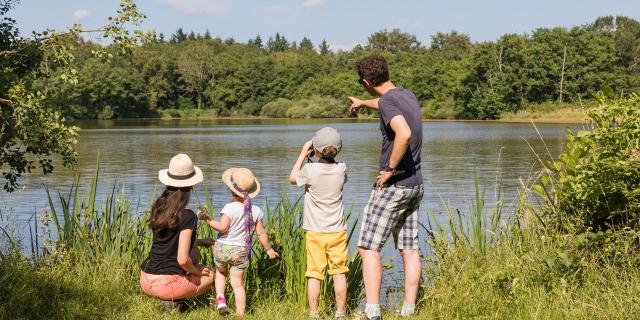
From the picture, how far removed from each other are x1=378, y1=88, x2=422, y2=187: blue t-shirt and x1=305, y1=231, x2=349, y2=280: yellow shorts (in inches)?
20.8

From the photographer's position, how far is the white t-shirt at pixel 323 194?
5.02 metres

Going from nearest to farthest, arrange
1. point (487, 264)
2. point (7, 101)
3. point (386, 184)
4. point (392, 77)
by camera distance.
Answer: point (386, 184) → point (487, 264) → point (7, 101) → point (392, 77)

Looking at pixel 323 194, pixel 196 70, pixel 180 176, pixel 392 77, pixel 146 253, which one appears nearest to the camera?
pixel 323 194

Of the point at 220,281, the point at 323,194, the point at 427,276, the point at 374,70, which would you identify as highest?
the point at 374,70

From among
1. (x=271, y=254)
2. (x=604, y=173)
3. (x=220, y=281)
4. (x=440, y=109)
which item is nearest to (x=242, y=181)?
(x=271, y=254)

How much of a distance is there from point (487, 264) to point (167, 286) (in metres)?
2.14

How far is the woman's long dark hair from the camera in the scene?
5.05 m

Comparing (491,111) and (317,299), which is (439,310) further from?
(491,111)

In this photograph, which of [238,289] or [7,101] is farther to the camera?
[7,101]

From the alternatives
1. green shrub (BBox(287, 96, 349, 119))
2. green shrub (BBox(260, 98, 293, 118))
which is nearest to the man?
green shrub (BBox(287, 96, 349, 119))

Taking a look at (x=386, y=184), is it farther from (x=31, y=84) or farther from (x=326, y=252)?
(x=31, y=84)

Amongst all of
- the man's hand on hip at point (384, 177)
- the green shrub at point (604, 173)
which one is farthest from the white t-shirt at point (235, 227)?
the green shrub at point (604, 173)

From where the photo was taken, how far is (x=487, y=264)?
17.7 ft

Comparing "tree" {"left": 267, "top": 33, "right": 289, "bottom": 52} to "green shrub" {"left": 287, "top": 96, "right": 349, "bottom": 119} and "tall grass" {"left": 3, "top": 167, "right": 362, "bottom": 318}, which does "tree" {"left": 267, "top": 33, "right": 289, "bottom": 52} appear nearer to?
"green shrub" {"left": 287, "top": 96, "right": 349, "bottom": 119}
